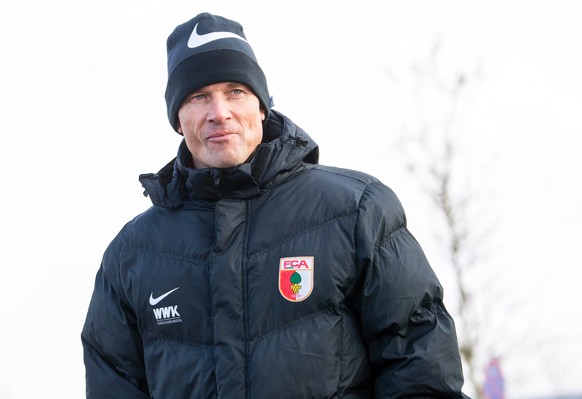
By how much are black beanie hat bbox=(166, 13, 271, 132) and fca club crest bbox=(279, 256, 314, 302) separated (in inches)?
29.2

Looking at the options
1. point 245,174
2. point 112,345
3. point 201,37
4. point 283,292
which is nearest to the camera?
point 283,292

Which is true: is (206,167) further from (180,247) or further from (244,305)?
(244,305)

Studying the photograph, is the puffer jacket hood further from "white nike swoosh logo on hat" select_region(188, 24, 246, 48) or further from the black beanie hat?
"white nike swoosh logo on hat" select_region(188, 24, 246, 48)

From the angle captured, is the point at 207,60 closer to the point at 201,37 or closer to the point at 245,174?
the point at 201,37

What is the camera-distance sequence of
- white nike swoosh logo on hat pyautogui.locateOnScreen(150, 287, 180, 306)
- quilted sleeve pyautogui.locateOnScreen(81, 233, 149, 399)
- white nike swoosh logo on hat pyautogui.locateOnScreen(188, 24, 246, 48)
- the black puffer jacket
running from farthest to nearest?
white nike swoosh logo on hat pyautogui.locateOnScreen(188, 24, 246, 48) → quilted sleeve pyautogui.locateOnScreen(81, 233, 149, 399) → white nike swoosh logo on hat pyautogui.locateOnScreen(150, 287, 180, 306) → the black puffer jacket

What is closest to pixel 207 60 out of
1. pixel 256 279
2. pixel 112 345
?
pixel 256 279

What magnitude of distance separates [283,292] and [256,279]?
0.11 metres

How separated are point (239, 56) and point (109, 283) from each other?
3.28 feet

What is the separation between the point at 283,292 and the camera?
3.59 m

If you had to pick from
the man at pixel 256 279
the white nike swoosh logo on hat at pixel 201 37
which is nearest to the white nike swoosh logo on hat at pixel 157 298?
the man at pixel 256 279

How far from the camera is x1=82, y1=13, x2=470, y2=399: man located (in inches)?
140

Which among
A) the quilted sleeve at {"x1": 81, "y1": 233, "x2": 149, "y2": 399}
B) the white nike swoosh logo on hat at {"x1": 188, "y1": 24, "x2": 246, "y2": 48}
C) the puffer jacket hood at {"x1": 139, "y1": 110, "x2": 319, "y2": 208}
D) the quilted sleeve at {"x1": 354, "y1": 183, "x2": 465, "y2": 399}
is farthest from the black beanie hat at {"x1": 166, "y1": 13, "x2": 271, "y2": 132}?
the quilted sleeve at {"x1": 354, "y1": 183, "x2": 465, "y2": 399}

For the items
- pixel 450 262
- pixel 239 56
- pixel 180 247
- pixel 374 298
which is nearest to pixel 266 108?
pixel 239 56

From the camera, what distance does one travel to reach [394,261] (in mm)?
3648
